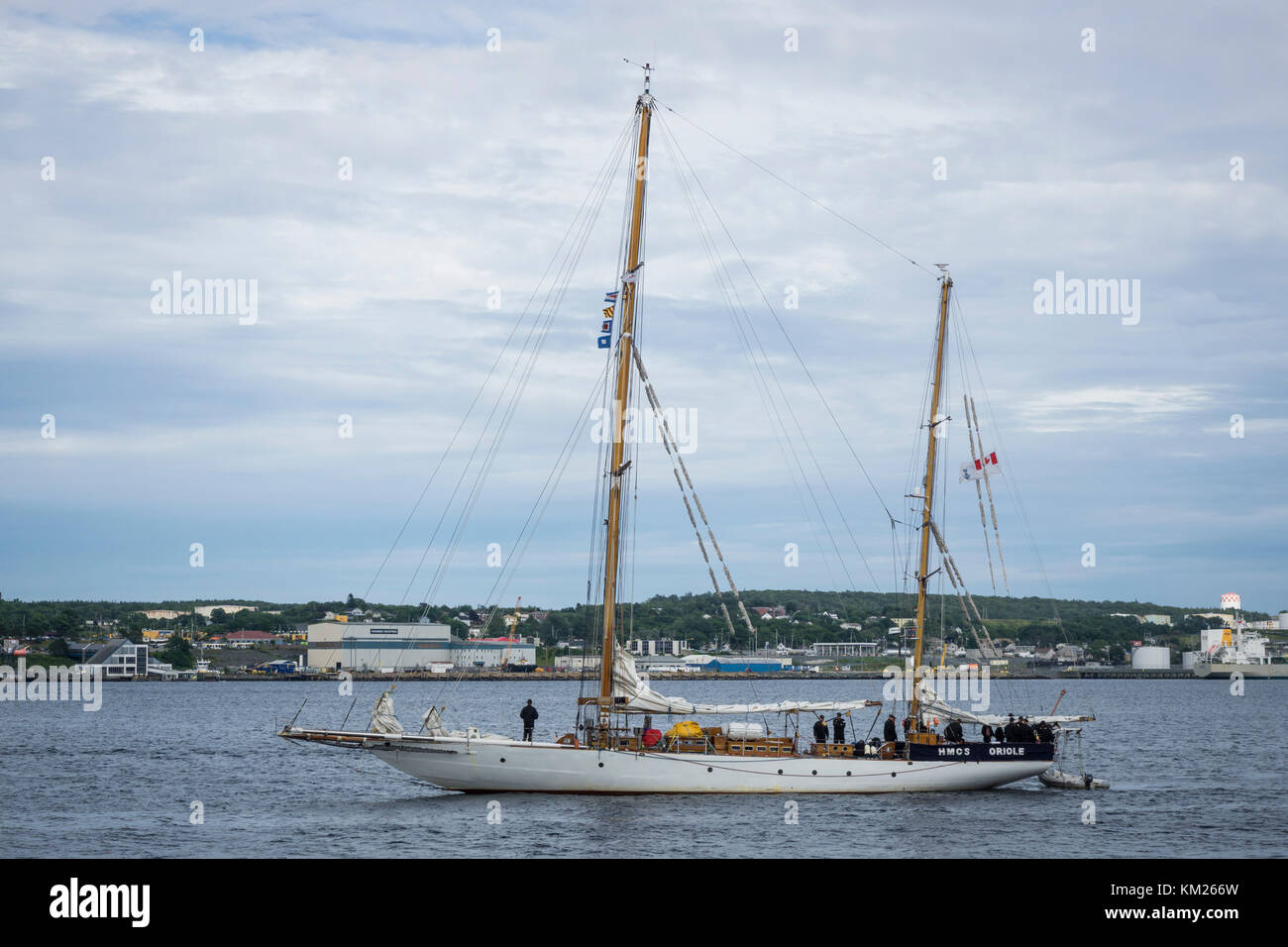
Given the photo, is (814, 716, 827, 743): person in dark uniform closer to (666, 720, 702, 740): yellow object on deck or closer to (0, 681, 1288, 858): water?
(0, 681, 1288, 858): water

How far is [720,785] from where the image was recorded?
4588 centimetres

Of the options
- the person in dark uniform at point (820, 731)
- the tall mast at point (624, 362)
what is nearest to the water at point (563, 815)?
the person in dark uniform at point (820, 731)

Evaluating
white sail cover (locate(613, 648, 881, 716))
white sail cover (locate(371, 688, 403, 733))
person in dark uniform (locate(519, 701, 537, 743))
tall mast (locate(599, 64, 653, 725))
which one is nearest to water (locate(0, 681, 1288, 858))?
person in dark uniform (locate(519, 701, 537, 743))

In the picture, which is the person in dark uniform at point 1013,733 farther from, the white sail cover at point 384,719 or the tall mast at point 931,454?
the white sail cover at point 384,719

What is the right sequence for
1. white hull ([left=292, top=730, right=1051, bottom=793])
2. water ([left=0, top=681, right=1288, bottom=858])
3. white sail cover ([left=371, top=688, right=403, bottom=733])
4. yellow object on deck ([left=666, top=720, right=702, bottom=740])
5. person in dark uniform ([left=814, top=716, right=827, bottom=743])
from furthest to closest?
person in dark uniform ([left=814, top=716, right=827, bottom=743]), white sail cover ([left=371, top=688, right=403, bottom=733]), yellow object on deck ([left=666, top=720, right=702, bottom=740]), white hull ([left=292, top=730, right=1051, bottom=793]), water ([left=0, top=681, right=1288, bottom=858])

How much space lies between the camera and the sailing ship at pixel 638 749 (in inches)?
1770

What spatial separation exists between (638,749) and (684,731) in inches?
91.3

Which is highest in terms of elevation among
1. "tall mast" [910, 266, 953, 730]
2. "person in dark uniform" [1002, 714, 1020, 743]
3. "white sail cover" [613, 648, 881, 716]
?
"tall mast" [910, 266, 953, 730]

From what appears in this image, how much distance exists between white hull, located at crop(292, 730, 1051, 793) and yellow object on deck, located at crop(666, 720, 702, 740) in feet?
3.57

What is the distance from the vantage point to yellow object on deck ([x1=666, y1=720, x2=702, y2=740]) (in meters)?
46.2

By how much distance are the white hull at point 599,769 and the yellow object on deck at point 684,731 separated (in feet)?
3.57
